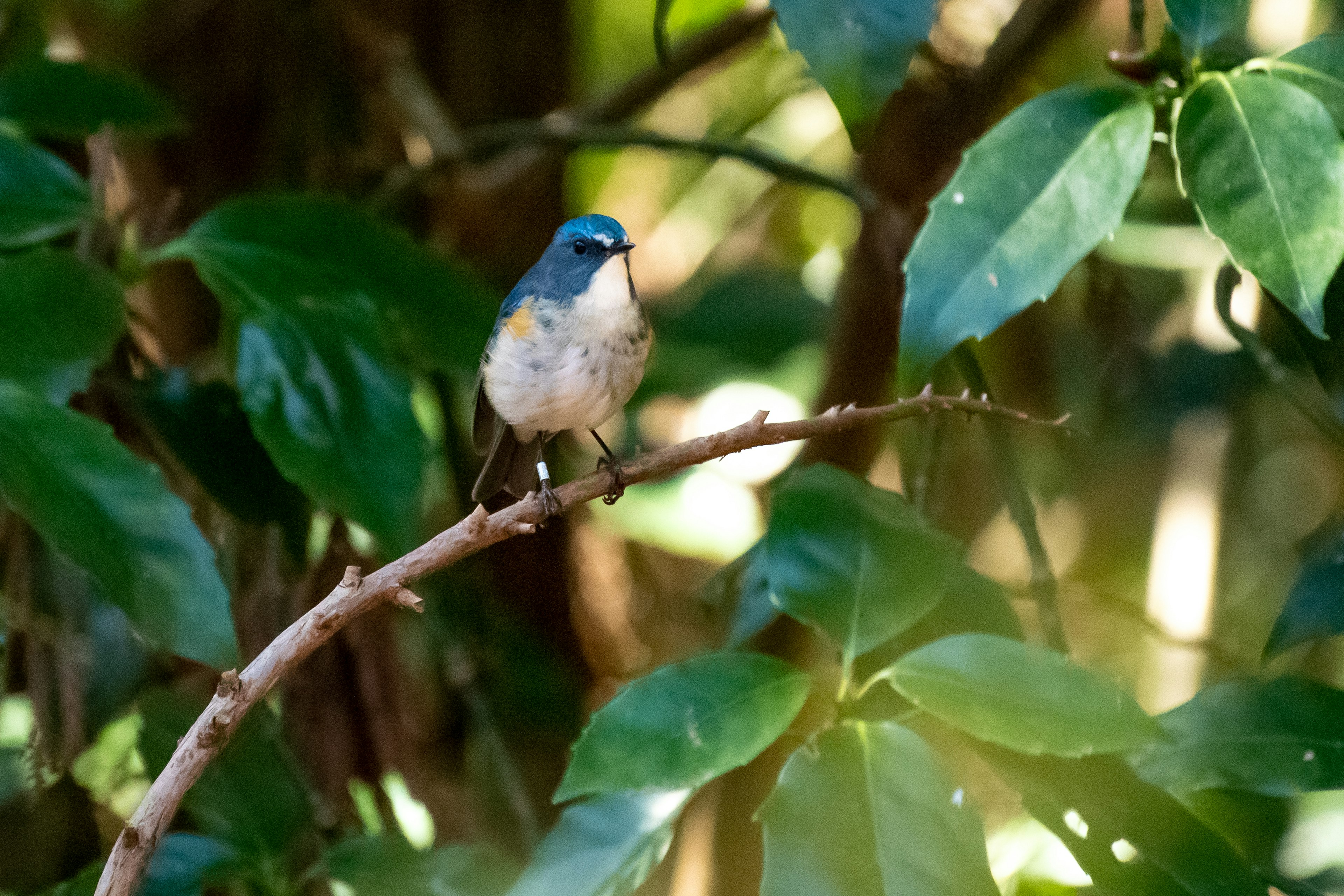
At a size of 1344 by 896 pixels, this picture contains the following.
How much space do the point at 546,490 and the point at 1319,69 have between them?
1033 mm

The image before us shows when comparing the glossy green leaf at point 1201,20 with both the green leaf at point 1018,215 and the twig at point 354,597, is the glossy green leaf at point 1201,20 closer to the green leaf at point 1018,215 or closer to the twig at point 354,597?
the green leaf at point 1018,215

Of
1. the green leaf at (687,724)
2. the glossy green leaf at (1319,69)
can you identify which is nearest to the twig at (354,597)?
the green leaf at (687,724)

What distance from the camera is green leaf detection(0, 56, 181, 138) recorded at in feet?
5.80

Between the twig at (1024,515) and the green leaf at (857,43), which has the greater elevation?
the green leaf at (857,43)

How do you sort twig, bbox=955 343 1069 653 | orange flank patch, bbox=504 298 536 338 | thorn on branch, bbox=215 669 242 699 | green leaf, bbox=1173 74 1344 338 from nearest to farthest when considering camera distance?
1. thorn on branch, bbox=215 669 242 699
2. green leaf, bbox=1173 74 1344 338
3. twig, bbox=955 343 1069 653
4. orange flank patch, bbox=504 298 536 338

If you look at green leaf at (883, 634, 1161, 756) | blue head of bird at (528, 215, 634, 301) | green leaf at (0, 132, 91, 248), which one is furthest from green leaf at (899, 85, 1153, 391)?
green leaf at (0, 132, 91, 248)

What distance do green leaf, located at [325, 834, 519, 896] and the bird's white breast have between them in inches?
24.4

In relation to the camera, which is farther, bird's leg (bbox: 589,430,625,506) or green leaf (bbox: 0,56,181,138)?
green leaf (bbox: 0,56,181,138)

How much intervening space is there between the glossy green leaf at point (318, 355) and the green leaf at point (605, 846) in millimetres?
404

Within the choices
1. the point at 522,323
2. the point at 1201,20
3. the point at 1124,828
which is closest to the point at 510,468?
the point at 522,323

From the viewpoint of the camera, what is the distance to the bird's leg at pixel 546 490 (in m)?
1.39

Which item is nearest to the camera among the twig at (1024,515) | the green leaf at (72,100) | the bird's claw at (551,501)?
the bird's claw at (551,501)

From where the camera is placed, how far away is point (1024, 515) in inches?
61.2

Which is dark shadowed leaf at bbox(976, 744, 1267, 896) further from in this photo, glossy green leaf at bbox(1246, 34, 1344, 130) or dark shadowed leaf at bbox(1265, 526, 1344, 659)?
glossy green leaf at bbox(1246, 34, 1344, 130)
